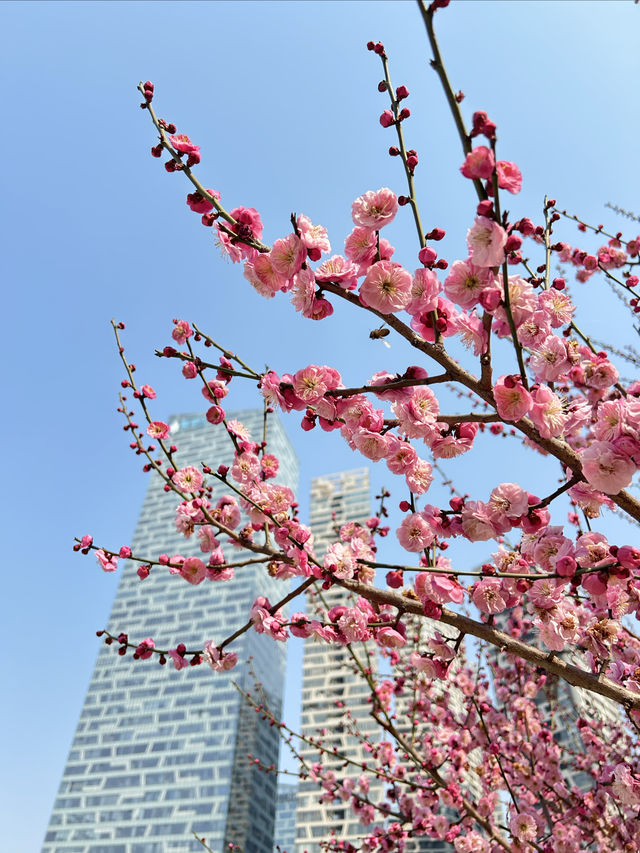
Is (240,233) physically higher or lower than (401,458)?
higher

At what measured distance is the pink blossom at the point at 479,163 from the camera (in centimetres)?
158

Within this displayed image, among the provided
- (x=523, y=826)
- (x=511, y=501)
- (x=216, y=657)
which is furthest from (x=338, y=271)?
(x=523, y=826)

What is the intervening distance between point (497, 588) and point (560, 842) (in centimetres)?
372

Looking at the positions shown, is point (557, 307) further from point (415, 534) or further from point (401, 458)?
point (415, 534)

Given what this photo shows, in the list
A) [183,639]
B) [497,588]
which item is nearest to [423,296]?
[497,588]

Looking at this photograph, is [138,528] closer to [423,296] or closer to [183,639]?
[183,639]

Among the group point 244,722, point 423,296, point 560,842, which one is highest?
point 244,722

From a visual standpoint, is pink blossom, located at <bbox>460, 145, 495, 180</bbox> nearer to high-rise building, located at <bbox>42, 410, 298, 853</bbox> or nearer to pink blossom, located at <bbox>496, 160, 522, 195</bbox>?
pink blossom, located at <bbox>496, 160, 522, 195</bbox>

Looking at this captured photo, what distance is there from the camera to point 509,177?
1.68 metres

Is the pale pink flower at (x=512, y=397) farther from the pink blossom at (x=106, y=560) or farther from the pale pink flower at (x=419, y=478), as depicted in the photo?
the pink blossom at (x=106, y=560)

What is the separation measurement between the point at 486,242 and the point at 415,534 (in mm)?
1326

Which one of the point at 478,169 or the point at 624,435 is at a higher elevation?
the point at 478,169

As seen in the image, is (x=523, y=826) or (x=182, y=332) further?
(x=523, y=826)

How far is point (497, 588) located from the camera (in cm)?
245
